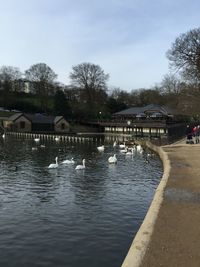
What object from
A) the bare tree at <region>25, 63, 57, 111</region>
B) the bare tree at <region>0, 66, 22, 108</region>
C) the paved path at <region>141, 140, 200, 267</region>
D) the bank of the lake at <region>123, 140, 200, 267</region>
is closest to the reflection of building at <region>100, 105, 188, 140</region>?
the bare tree at <region>25, 63, 57, 111</region>

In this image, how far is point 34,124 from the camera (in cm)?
10862

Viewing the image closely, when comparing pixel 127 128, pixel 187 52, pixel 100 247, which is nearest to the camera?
pixel 100 247

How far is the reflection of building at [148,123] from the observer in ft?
284

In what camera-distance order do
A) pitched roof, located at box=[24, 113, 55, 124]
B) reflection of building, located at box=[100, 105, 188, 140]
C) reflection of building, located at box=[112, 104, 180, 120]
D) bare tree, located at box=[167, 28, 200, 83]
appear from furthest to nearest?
pitched roof, located at box=[24, 113, 55, 124], reflection of building, located at box=[112, 104, 180, 120], reflection of building, located at box=[100, 105, 188, 140], bare tree, located at box=[167, 28, 200, 83]

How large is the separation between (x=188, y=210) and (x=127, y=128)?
80328 millimetres

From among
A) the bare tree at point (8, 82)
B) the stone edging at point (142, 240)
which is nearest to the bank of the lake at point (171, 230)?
the stone edging at point (142, 240)

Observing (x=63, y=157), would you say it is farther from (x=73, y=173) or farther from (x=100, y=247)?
(x=100, y=247)

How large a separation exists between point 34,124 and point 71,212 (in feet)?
291

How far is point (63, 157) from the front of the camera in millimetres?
49188

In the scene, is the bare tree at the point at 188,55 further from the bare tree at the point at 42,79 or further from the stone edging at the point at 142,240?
the bare tree at the point at 42,79

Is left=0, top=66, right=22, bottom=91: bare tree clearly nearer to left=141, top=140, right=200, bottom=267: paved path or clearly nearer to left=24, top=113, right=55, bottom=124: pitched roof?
left=24, top=113, right=55, bottom=124: pitched roof

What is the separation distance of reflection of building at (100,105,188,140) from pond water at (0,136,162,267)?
4855cm

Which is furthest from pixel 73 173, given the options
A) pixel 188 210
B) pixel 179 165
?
pixel 188 210

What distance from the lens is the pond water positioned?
1537 centimetres
